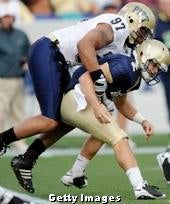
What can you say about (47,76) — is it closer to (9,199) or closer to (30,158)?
(30,158)

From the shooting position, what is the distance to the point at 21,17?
14.9 metres

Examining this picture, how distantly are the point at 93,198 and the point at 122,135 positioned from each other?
55 cm

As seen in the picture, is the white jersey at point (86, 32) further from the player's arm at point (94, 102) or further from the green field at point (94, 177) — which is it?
the green field at point (94, 177)

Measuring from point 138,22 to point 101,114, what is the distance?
0.96 m

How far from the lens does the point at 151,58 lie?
7.94 metres

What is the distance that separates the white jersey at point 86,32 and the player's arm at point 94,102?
14.7 inches

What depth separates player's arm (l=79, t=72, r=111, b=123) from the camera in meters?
7.61

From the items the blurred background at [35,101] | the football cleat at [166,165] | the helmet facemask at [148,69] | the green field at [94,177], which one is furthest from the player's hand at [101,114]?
the blurred background at [35,101]

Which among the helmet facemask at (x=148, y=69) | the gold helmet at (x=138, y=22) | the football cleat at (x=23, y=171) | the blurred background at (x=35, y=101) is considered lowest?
the blurred background at (x=35, y=101)

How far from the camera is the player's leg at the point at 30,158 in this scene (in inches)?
320

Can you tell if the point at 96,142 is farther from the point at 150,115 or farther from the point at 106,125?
the point at 150,115

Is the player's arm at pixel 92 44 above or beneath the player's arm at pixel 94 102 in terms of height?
above

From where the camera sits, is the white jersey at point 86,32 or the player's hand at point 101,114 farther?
the white jersey at point 86,32

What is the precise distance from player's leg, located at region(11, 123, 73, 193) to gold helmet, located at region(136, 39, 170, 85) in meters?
0.86
